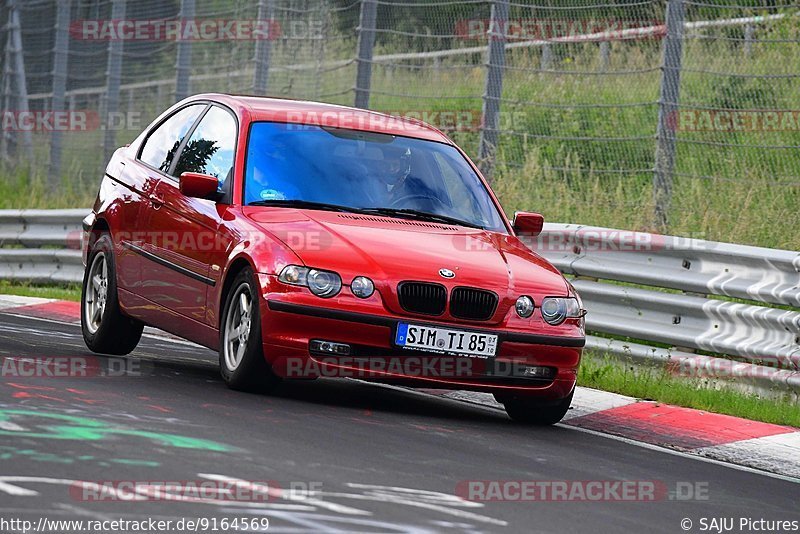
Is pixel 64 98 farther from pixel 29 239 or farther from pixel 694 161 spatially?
pixel 694 161

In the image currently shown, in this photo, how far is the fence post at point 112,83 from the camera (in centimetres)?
2091

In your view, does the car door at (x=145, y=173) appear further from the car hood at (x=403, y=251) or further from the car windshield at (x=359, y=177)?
the car hood at (x=403, y=251)

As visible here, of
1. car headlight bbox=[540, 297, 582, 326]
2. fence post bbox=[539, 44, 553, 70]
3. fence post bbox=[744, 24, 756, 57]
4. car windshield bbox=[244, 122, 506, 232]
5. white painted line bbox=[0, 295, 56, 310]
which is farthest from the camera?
fence post bbox=[539, 44, 553, 70]

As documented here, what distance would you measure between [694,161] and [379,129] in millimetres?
5129

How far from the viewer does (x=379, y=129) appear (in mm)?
10133

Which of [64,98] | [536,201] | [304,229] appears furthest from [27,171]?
[304,229]

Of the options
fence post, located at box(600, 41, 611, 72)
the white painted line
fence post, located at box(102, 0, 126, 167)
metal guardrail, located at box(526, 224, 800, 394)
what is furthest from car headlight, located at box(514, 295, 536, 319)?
fence post, located at box(102, 0, 126, 167)

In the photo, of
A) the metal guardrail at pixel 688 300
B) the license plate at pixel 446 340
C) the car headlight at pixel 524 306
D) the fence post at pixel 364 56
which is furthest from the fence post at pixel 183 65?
the license plate at pixel 446 340

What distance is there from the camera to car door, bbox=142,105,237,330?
9.26 m

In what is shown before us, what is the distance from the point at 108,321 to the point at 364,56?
667 centimetres

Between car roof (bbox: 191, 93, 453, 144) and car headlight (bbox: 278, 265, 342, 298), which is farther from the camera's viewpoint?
car roof (bbox: 191, 93, 453, 144)

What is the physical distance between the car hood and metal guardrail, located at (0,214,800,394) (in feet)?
5.87

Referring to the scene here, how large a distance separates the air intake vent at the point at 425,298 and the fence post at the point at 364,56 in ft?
26.6

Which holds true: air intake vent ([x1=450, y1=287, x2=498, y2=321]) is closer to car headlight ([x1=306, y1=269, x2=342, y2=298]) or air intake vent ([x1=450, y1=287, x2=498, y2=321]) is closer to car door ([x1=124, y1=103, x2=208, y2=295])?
car headlight ([x1=306, y1=269, x2=342, y2=298])
